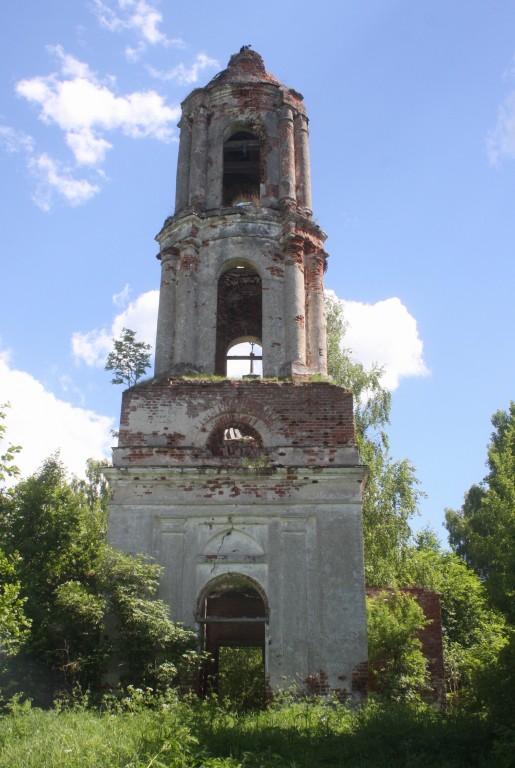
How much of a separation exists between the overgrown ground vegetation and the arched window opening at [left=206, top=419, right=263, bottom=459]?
2.40 meters

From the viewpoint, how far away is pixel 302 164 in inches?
552

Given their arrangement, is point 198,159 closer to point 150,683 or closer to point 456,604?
point 150,683

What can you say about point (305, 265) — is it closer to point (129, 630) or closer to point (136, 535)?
point (136, 535)

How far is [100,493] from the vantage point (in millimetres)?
23047

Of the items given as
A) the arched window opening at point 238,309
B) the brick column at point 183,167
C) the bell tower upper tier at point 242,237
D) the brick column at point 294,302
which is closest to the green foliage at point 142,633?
the bell tower upper tier at point 242,237

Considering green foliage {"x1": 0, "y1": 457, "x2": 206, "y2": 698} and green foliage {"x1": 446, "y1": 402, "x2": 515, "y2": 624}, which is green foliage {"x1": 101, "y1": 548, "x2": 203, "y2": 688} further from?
green foliage {"x1": 446, "y1": 402, "x2": 515, "y2": 624}

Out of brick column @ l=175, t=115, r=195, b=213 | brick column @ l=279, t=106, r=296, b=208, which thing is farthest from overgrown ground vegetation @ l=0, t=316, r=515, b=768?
brick column @ l=279, t=106, r=296, b=208

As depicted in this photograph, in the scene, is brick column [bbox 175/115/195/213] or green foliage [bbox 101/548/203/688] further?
brick column [bbox 175/115/195/213]

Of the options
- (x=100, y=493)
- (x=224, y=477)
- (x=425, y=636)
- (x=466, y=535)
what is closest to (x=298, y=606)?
(x=224, y=477)

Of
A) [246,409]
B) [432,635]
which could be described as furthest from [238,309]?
[432,635]

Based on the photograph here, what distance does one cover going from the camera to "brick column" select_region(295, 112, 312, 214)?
1372cm

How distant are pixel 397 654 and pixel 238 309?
6961mm

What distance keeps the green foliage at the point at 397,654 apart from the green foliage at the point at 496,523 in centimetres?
150

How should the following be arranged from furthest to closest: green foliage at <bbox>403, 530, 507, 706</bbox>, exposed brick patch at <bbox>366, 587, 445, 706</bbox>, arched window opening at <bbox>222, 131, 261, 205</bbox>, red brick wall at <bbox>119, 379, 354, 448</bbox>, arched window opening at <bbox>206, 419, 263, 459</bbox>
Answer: green foliage at <bbox>403, 530, 507, 706</bbox> < arched window opening at <bbox>222, 131, 261, 205</bbox> < exposed brick patch at <bbox>366, 587, 445, 706</bbox> < arched window opening at <bbox>206, 419, 263, 459</bbox> < red brick wall at <bbox>119, 379, 354, 448</bbox>
